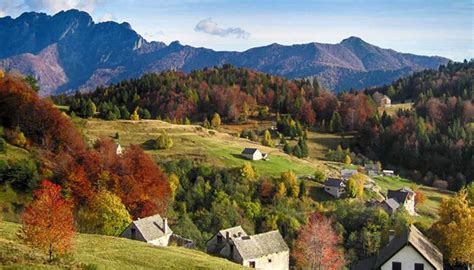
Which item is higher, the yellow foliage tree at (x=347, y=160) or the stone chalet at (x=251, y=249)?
the stone chalet at (x=251, y=249)

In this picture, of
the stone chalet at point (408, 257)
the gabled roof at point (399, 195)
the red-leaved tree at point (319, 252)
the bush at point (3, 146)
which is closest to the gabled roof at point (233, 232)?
the red-leaved tree at point (319, 252)

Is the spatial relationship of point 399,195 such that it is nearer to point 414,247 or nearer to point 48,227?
point 414,247

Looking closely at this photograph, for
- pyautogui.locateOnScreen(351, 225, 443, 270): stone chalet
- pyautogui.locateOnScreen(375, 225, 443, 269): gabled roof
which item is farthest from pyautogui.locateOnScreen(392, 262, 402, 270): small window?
pyautogui.locateOnScreen(375, 225, 443, 269): gabled roof

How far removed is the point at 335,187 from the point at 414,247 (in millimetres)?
55666

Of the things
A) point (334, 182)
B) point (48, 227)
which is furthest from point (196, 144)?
point (48, 227)

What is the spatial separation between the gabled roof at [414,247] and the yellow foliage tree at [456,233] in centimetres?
376

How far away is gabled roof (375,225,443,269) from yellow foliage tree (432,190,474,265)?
3.76 metres

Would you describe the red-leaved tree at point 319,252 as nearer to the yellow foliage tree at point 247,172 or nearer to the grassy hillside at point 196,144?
the yellow foliage tree at point 247,172

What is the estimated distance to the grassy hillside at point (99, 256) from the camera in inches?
1134

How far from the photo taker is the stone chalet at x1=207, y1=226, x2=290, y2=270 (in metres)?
54.4

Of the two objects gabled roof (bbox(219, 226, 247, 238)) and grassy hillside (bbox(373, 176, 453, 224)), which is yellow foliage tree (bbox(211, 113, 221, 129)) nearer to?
grassy hillside (bbox(373, 176, 453, 224))

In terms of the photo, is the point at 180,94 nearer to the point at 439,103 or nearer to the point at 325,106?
the point at 325,106

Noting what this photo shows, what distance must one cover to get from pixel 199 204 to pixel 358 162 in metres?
65.1

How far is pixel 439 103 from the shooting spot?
189 m
